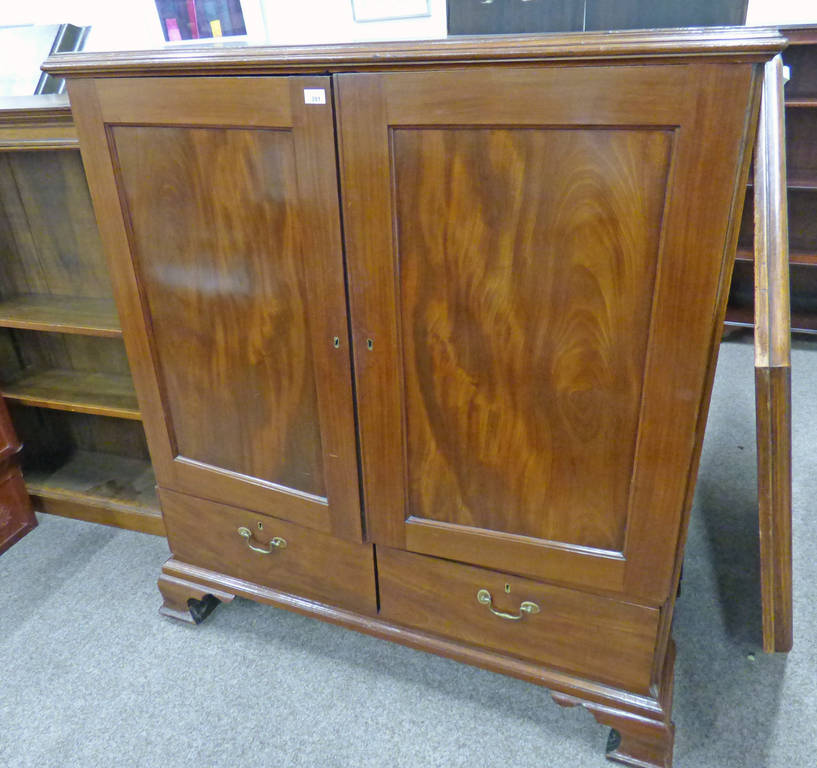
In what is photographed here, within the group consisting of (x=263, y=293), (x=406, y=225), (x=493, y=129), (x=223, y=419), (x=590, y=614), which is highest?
(x=493, y=129)

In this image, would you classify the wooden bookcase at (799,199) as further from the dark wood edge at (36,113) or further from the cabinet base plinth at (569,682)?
the dark wood edge at (36,113)

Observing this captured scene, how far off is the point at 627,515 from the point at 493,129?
599mm

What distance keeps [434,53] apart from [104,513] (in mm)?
1531

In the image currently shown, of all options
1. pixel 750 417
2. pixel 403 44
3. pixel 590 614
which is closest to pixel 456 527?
pixel 590 614

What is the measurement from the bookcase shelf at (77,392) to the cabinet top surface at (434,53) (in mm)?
843

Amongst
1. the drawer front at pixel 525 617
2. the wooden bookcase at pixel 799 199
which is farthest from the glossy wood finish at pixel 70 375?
the wooden bookcase at pixel 799 199

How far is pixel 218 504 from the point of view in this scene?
4.43ft

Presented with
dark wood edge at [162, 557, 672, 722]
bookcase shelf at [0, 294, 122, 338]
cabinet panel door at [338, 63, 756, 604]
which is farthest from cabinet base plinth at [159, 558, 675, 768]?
bookcase shelf at [0, 294, 122, 338]

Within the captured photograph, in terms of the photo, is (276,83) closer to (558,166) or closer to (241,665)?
(558,166)

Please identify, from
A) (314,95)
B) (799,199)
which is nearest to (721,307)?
(314,95)

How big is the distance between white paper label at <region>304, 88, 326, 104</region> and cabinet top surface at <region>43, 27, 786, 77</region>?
26 millimetres

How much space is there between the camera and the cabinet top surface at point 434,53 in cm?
70

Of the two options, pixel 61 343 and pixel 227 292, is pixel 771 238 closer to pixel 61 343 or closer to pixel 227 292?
pixel 227 292

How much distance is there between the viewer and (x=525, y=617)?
3.83 feet
